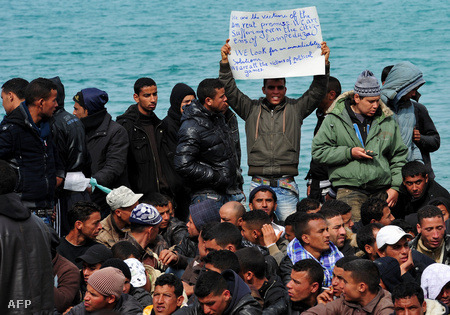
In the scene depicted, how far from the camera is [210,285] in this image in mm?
5539

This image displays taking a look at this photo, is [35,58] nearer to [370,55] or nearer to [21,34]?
[21,34]

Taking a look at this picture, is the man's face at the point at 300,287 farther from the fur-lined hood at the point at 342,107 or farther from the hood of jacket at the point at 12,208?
the fur-lined hood at the point at 342,107

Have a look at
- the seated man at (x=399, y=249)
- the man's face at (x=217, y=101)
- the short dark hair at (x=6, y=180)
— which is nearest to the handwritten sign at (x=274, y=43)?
the man's face at (x=217, y=101)

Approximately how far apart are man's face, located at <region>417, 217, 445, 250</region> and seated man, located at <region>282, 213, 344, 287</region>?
2.45ft

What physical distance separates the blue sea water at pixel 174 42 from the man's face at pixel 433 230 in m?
9.20

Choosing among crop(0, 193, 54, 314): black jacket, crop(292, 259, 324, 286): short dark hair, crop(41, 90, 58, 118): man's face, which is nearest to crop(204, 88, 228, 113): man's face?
crop(41, 90, 58, 118): man's face

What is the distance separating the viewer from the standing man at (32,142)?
6.89 meters

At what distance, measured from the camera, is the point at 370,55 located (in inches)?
1047

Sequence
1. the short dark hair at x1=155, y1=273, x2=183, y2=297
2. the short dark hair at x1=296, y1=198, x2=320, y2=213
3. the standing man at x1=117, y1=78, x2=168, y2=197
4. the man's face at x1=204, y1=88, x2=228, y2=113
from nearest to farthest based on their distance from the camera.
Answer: the short dark hair at x1=155, y1=273, x2=183, y2=297 → the short dark hair at x1=296, y1=198, x2=320, y2=213 → the man's face at x1=204, y1=88, x2=228, y2=113 → the standing man at x1=117, y1=78, x2=168, y2=197

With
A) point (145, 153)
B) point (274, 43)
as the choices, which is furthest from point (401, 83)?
point (145, 153)

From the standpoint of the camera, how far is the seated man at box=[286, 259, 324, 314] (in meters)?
6.10

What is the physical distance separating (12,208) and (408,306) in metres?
2.30

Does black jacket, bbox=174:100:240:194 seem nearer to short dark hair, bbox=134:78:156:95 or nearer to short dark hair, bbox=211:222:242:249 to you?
short dark hair, bbox=134:78:156:95

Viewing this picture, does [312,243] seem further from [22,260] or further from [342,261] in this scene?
[22,260]
